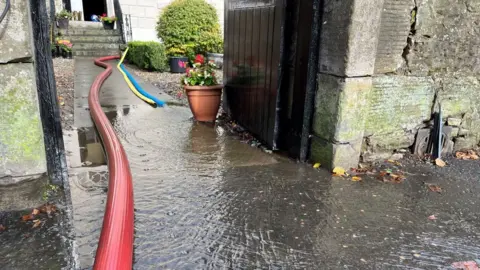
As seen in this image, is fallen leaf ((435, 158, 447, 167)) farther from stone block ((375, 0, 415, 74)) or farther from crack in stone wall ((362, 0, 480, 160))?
stone block ((375, 0, 415, 74))

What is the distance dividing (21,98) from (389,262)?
2.51 meters

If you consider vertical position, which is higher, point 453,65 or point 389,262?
point 453,65

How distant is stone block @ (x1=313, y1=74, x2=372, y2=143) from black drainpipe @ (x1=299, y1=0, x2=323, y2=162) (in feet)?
0.22

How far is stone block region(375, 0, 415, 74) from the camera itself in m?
3.08

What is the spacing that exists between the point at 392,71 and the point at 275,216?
6.05 ft

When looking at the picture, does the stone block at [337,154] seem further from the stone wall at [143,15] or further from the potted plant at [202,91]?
the stone wall at [143,15]

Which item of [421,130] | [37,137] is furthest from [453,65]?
[37,137]

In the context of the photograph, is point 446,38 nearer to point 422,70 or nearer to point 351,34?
point 422,70

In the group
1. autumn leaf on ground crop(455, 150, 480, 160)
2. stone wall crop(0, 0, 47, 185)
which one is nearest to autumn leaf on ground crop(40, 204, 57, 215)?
stone wall crop(0, 0, 47, 185)

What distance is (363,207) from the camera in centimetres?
267

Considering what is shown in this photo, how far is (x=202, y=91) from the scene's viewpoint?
15.6 feet

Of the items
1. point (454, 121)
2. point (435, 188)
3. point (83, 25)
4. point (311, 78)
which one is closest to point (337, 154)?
point (311, 78)

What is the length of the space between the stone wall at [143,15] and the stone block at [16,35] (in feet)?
37.7

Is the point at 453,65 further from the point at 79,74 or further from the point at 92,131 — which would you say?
the point at 79,74
